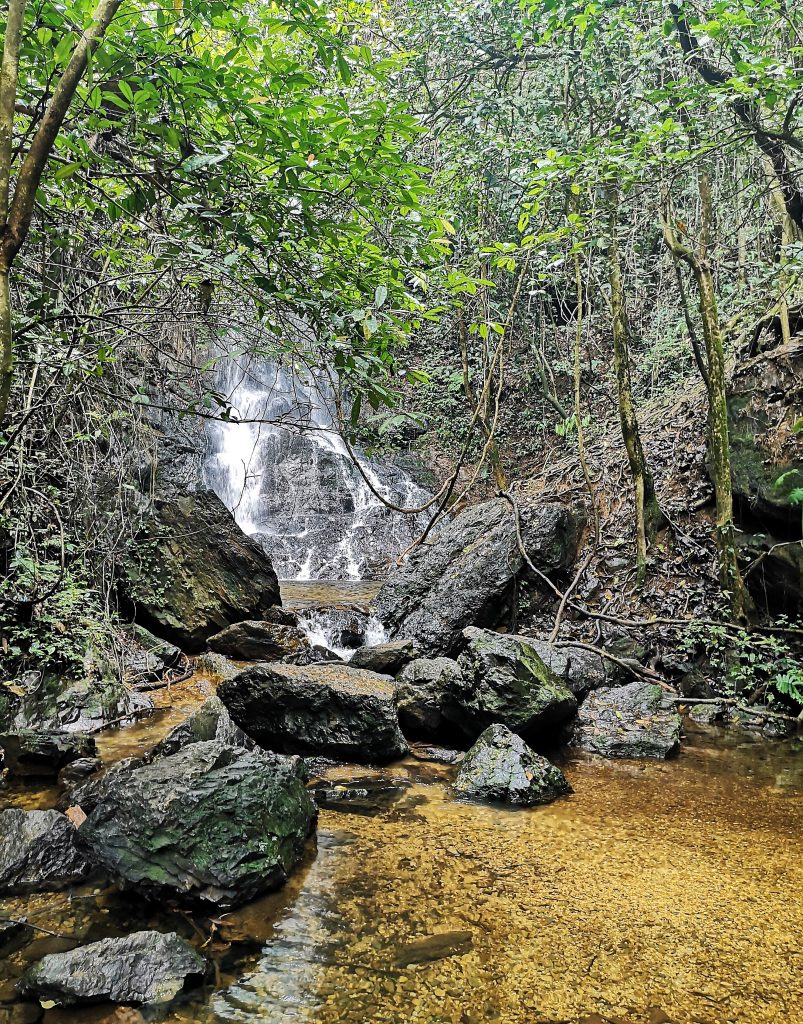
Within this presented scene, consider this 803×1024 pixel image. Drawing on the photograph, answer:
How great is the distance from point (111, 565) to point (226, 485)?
884 centimetres

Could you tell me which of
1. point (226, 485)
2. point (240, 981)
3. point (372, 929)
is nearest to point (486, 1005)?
point (372, 929)

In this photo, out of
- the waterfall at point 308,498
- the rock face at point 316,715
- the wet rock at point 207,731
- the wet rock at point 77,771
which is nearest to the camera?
the wet rock at point 77,771

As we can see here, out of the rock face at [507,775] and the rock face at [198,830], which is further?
the rock face at [507,775]

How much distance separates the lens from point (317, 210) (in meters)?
3.13

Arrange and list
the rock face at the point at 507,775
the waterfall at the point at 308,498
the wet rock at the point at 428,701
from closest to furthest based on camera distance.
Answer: the rock face at the point at 507,775
the wet rock at the point at 428,701
the waterfall at the point at 308,498

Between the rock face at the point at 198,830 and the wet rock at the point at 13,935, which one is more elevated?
the rock face at the point at 198,830

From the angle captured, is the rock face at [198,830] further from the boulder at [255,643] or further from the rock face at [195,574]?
the rock face at [195,574]

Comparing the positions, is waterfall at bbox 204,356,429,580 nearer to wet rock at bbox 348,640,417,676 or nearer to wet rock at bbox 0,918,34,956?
wet rock at bbox 348,640,417,676

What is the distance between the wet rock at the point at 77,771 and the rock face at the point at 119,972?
1844mm

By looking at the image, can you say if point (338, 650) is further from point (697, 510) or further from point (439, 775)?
point (697, 510)

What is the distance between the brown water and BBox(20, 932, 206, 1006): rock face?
9cm

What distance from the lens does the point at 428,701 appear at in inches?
230

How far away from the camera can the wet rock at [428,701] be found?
227 inches

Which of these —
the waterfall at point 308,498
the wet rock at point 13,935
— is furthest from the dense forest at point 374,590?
the waterfall at point 308,498
